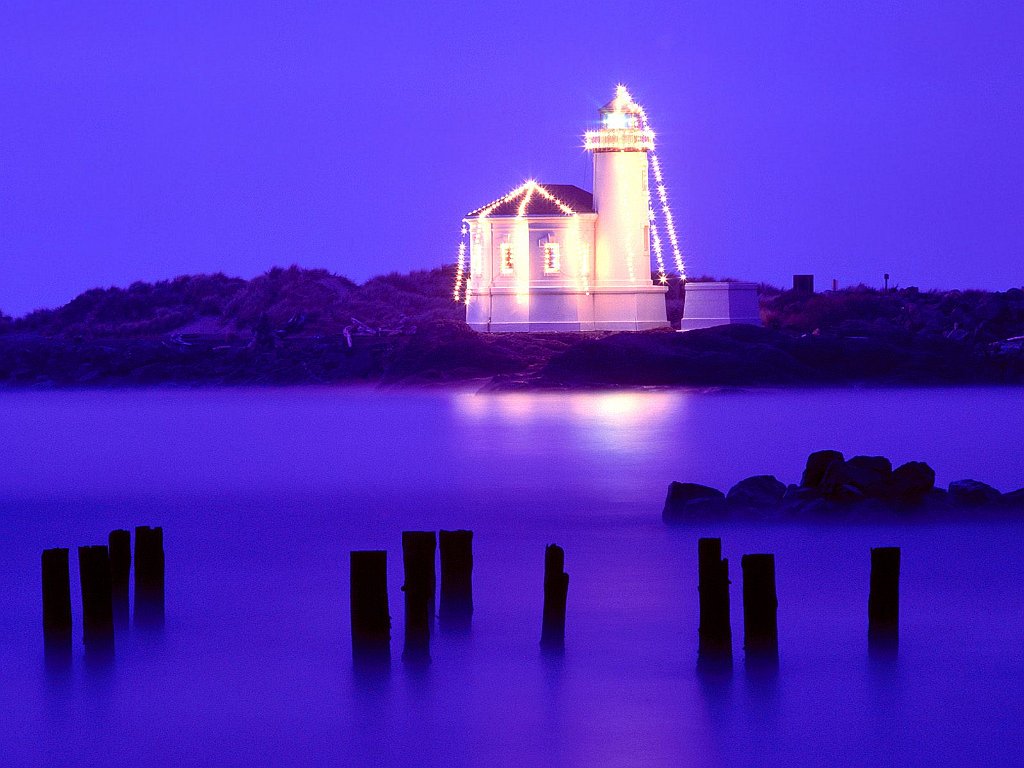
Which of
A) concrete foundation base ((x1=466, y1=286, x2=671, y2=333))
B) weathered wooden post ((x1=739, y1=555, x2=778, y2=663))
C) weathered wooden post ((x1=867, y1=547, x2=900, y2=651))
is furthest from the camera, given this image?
concrete foundation base ((x1=466, y1=286, x2=671, y2=333))

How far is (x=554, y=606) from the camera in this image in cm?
1172

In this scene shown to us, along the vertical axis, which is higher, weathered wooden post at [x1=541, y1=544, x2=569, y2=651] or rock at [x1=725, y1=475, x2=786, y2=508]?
rock at [x1=725, y1=475, x2=786, y2=508]

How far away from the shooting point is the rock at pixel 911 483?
16.7m

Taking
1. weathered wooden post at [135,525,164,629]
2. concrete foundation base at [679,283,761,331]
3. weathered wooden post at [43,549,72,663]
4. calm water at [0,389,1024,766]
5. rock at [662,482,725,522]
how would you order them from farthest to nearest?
concrete foundation base at [679,283,761,331], rock at [662,482,725,522], weathered wooden post at [135,525,164,629], weathered wooden post at [43,549,72,663], calm water at [0,389,1024,766]

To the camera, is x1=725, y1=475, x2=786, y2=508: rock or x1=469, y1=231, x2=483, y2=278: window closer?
x1=725, y1=475, x2=786, y2=508: rock

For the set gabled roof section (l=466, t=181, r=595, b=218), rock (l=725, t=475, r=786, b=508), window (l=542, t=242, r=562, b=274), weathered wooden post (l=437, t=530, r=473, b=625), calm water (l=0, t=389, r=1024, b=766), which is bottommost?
calm water (l=0, t=389, r=1024, b=766)

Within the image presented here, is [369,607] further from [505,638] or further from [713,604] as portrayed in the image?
[713,604]

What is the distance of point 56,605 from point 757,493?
26.8ft

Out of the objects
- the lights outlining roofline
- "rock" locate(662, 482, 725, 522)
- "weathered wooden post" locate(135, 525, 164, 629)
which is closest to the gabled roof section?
the lights outlining roofline

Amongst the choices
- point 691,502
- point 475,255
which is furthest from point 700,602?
point 475,255

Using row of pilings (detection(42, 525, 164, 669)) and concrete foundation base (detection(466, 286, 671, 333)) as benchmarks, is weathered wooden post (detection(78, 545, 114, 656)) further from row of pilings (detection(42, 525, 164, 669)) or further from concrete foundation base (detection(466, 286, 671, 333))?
concrete foundation base (detection(466, 286, 671, 333))

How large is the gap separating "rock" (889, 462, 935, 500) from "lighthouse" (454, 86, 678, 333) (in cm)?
2573

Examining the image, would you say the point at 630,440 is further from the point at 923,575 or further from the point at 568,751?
the point at 568,751

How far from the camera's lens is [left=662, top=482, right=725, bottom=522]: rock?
17.5m
